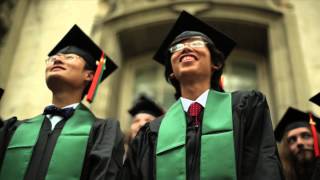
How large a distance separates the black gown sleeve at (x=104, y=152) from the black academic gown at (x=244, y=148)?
103mm

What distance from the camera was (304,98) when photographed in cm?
554

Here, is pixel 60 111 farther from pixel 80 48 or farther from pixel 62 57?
pixel 80 48

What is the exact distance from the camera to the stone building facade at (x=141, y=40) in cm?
607

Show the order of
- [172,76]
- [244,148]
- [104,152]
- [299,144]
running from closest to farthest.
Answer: [244,148] → [104,152] → [172,76] → [299,144]

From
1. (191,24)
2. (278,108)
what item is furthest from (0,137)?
(278,108)

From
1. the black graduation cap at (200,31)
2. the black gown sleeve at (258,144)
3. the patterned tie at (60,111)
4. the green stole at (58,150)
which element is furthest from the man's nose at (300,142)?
the patterned tie at (60,111)

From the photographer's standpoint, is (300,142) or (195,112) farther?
(300,142)

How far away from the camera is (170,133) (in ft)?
10.5

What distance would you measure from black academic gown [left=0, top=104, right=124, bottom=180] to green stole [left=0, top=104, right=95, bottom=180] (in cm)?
4

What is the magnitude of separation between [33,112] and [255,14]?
327 centimetres

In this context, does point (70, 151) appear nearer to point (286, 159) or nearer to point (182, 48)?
point (182, 48)

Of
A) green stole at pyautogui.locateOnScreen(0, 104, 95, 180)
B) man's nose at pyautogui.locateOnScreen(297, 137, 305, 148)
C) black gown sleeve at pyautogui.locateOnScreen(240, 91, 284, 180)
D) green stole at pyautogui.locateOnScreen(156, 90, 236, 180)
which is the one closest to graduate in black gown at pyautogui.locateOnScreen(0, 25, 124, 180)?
green stole at pyautogui.locateOnScreen(0, 104, 95, 180)

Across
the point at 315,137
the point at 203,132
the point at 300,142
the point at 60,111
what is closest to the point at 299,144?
the point at 300,142

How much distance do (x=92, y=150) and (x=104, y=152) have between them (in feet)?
0.36
